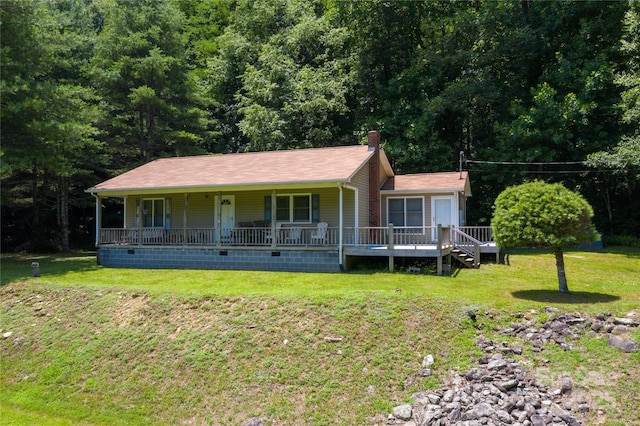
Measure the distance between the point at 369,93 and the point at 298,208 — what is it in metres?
13.8

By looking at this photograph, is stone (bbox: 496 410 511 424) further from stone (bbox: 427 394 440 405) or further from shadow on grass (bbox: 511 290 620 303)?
shadow on grass (bbox: 511 290 620 303)

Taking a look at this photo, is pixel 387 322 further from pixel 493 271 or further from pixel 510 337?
pixel 493 271

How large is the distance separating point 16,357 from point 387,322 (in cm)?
827

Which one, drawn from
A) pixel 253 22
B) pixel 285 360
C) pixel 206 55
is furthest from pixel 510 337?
pixel 206 55

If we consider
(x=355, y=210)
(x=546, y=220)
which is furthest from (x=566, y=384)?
(x=355, y=210)

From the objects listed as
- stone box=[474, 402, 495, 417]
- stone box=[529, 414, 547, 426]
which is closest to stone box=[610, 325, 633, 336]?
stone box=[529, 414, 547, 426]

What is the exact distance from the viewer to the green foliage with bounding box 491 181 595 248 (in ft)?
33.9

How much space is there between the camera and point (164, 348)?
947 centimetres

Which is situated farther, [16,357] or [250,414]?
[16,357]

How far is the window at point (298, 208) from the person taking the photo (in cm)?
1705

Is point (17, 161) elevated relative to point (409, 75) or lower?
lower

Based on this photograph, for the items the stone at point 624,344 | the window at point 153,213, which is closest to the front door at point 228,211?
the window at point 153,213

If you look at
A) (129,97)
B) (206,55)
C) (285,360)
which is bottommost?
(285,360)

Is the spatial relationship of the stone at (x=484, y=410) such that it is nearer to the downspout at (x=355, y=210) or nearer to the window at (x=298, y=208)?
the downspout at (x=355, y=210)
